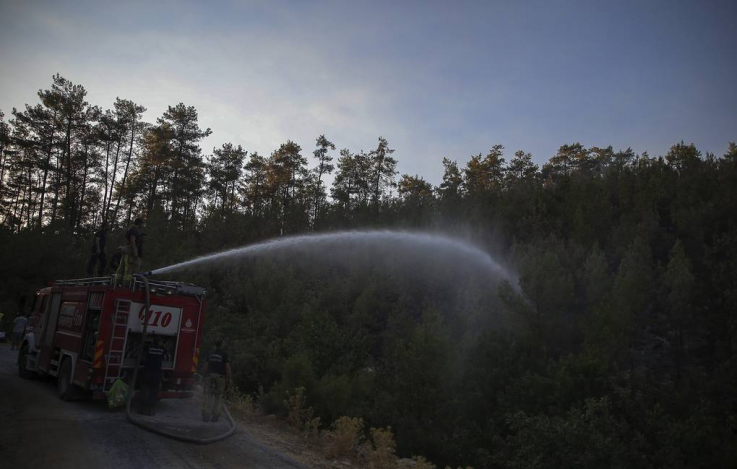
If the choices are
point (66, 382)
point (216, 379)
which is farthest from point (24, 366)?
point (216, 379)

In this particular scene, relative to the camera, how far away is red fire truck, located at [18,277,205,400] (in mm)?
10773

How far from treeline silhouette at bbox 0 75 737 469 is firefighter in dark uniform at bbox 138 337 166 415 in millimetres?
3752

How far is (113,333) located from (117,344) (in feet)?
0.94

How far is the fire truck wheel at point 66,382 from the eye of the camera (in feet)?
38.0

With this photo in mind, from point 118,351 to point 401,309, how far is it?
17.9m

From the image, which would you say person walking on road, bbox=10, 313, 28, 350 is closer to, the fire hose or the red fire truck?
the red fire truck

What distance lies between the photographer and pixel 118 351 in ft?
35.6

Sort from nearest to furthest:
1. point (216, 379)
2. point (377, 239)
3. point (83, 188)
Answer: point (216, 379) < point (377, 239) < point (83, 188)

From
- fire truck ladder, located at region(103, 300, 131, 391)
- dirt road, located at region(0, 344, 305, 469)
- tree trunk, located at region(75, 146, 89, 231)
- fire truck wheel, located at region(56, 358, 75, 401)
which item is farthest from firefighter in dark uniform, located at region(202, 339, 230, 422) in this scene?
tree trunk, located at region(75, 146, 89, 231)

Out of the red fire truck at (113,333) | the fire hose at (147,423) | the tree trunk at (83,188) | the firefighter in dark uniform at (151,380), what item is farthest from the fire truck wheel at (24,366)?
the tree trunk at (83,188)

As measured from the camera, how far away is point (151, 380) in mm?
10914

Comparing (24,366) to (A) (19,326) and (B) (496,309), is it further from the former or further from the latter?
(B) (496,309)

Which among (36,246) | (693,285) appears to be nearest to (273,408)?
(693,285)

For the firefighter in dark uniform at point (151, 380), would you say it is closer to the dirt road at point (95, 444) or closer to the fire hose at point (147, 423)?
the fire hose at point (147, 423)
